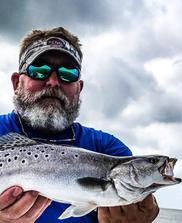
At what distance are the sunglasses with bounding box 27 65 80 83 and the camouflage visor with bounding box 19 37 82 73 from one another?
243 millimetres

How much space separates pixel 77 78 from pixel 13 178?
243 cm

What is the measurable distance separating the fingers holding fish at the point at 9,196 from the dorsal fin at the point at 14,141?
0.51m

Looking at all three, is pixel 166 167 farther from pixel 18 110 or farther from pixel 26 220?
pixel 18 110

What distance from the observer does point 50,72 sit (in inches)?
258

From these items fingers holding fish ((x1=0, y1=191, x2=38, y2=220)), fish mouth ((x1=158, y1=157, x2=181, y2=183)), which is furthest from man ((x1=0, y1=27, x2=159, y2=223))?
fish mouth ((x1=158, y1=157, x2=181, y2=183))

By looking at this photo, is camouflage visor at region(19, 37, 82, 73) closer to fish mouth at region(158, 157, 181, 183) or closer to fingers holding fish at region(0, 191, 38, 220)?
fingers holding fish at region(0, 191, 38, 220)

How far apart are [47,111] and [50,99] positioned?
0.19m

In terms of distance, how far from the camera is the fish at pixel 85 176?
4.45m

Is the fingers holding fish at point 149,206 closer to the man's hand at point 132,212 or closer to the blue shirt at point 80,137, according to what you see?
the man's hand at point 132,212

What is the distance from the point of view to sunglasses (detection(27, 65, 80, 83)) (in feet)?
21.4

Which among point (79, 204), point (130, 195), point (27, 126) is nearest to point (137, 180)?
point (130, 195)

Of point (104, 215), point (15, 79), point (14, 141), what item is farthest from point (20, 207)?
point (15, 79)

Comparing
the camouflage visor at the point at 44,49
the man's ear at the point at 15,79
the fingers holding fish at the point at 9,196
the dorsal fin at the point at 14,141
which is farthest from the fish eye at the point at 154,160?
the man's ear at the point at 15,79

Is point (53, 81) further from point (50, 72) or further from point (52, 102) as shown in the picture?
point (52, 102)
